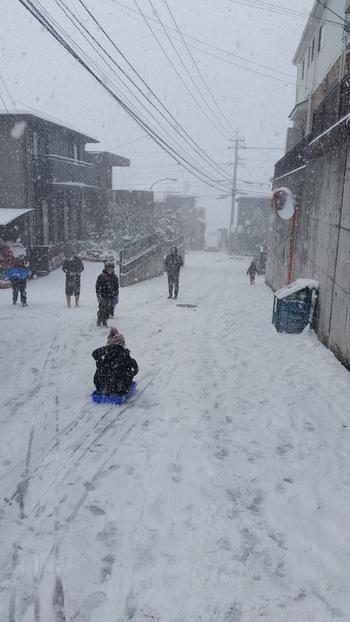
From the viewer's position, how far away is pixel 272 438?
5160 mm

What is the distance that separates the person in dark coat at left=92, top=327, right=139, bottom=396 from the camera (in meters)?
6.07

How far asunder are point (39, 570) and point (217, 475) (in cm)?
190

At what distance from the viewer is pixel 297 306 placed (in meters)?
9.80

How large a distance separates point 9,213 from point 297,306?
54.5ft

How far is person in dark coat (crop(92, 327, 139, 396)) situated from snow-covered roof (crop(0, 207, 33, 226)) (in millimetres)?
16114

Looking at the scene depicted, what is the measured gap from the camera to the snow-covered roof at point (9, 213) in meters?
20.3

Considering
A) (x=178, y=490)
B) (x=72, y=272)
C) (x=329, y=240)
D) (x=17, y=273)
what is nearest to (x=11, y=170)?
(x=17, y=273)

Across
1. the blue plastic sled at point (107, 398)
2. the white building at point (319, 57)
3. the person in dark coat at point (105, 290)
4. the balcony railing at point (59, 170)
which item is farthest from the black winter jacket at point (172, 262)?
the balcony railing at point (59, 170)

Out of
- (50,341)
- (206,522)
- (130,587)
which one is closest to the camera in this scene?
(130,587)

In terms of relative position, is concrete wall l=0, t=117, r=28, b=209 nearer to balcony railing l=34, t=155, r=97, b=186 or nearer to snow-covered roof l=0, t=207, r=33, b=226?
snow-covered roof l=0, t=207, r=33, b=226

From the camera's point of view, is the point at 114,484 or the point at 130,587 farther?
the point at 114,484

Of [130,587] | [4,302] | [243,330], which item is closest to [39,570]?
[130,587]

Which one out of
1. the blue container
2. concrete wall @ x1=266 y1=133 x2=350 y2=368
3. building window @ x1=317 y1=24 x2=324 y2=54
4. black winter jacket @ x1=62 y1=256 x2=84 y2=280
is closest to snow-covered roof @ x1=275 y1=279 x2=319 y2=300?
the blue container

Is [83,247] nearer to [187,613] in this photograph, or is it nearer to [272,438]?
[272,438]
